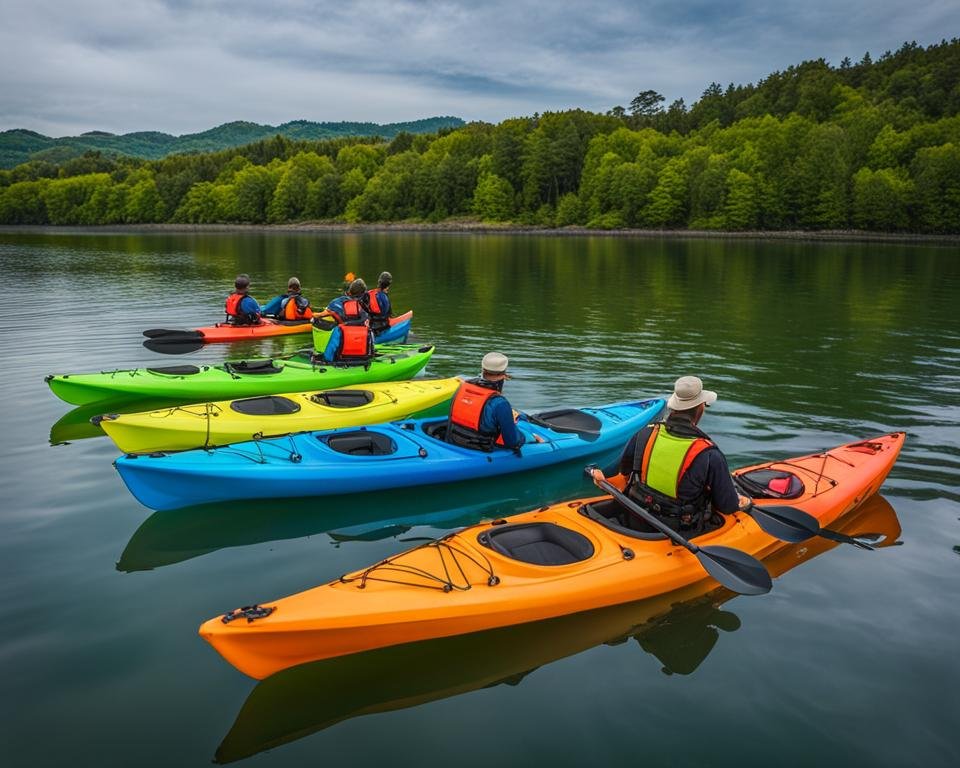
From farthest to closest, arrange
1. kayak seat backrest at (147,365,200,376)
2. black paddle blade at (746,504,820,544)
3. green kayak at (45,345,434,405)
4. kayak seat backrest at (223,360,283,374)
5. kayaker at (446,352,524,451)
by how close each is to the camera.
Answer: kayak seat backrest at (223,360,283,374) → kayak seat backrest at (147,365,200,376) → green kayak at (45,345,434,405) → kayaker at (446,352,524,451) → black paddle blade at (746,504,820,544)

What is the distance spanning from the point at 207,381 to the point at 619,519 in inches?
309

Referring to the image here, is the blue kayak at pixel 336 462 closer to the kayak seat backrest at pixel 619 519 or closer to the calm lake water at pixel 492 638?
the calm lake water at pixel 492 638

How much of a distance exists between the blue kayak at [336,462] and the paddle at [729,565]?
2947 millimetres

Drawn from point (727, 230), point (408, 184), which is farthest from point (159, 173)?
point (727, 230)

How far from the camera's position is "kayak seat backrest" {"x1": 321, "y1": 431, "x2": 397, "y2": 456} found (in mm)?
8484

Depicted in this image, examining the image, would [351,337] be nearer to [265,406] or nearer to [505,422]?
[265,406]

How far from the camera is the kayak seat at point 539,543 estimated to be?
5758 mm

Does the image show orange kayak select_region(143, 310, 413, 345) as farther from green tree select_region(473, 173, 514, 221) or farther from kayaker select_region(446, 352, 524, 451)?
green tree select_region(473, 173, 514, 221)

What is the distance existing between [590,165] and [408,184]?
1150 inches

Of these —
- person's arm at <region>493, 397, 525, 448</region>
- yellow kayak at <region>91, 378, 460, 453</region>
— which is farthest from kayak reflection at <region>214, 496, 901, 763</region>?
yellow kayak at <region>91, 378, 460, 453</region>

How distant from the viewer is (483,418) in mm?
8234

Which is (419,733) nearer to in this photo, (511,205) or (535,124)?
(511,205)

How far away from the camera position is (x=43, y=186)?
13038 centimetres

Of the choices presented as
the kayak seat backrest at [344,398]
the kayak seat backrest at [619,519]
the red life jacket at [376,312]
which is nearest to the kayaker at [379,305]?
the red life jacket at [376,312]
